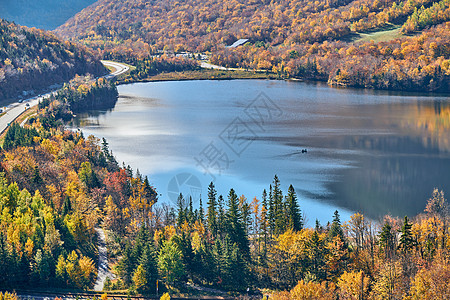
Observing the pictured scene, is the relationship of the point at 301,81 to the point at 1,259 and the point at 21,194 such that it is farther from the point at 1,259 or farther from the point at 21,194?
the point at 1,259

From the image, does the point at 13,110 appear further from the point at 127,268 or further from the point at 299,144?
the point at 127,268

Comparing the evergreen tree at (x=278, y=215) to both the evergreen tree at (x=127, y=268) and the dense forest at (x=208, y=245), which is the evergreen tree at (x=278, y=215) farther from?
the evergreen tree at (x=127, y=268)

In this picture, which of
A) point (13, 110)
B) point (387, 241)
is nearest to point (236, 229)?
point (387, 241)

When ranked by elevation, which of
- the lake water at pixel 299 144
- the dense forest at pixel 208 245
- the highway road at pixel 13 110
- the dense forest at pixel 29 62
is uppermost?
the dense forest at pixel 29 62

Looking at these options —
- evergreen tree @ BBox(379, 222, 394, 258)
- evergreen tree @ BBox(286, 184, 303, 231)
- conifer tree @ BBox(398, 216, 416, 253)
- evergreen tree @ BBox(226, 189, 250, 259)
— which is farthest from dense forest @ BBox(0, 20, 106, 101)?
conifer tree @ BBox(398, 216, 416, 253)

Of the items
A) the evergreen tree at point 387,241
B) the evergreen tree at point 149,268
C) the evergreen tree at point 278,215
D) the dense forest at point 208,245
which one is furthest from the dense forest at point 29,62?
the evergreen tree at point 387,241
